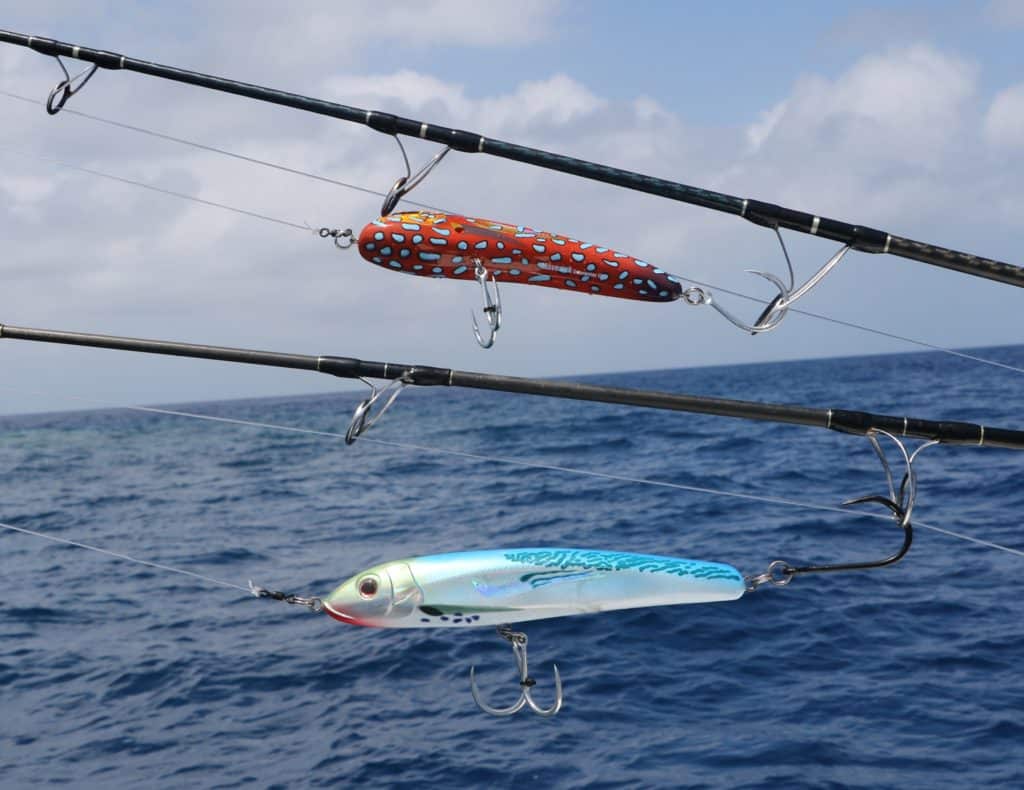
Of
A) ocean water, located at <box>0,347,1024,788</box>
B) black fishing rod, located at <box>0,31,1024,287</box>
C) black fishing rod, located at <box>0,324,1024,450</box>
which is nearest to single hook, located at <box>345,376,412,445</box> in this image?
black fishing rod, located at <box>0,324,1024,450</box>

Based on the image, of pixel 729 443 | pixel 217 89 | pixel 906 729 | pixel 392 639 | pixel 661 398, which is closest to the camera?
pixel 661 398

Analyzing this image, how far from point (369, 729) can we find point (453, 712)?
3.05ft

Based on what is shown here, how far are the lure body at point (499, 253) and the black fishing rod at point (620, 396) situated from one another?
7.64ft

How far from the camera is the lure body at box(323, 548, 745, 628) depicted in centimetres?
623

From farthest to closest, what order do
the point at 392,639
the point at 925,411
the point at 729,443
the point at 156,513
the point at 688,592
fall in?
the point at 925,411, the point at 729,443, the point at 156,513, the point at 392,639, the point at 688,592

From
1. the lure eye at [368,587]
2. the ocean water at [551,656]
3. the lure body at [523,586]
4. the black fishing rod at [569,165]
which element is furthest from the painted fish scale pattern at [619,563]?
the black fishing rod at [569,165]

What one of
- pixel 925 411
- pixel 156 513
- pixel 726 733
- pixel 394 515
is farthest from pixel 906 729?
pixel 925 411

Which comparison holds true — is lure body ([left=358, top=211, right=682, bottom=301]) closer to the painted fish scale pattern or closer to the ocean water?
the ocean water

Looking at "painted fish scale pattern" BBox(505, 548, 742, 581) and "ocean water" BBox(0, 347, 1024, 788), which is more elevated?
"painted fish scale pattern" BBox(505, 548, 742, 581)

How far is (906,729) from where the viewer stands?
10133mm

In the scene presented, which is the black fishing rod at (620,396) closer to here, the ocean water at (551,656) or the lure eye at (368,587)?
the ocean water at (551,656)

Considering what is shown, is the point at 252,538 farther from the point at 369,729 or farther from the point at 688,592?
the point at 688,592

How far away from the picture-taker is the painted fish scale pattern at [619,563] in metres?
6.23

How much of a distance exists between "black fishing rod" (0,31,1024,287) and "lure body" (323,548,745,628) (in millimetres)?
2097
